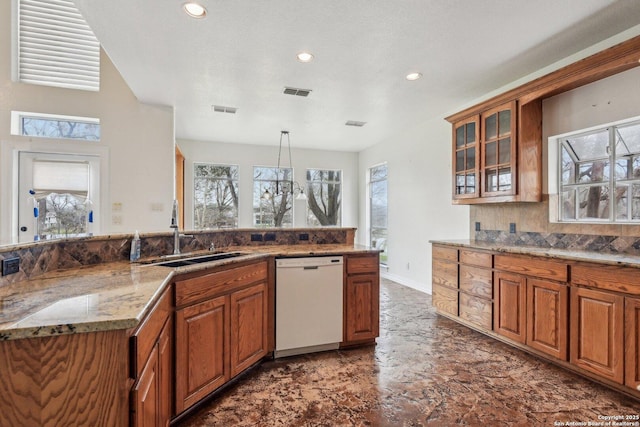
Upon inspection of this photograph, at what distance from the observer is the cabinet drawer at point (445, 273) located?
3498mm

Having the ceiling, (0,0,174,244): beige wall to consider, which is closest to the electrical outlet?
the ceiling

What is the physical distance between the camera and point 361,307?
2875 millimetres

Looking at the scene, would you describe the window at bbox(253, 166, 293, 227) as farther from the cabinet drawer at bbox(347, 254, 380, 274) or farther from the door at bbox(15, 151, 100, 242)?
the cabinet drawer at bbox(347, 254, 380, 274)

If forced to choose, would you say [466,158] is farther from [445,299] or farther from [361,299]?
[361,299]

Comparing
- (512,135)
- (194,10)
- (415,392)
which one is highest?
(194,10)

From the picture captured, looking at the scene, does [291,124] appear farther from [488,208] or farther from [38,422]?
[38,422]

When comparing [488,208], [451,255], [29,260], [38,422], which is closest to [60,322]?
[38,422]

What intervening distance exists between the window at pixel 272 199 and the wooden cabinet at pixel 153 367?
523 cm

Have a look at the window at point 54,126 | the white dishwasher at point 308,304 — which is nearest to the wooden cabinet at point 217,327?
the white dishwasher at point 308,304

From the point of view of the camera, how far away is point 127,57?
290 cm

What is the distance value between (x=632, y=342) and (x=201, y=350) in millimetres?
2723

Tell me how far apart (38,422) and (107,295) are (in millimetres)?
447

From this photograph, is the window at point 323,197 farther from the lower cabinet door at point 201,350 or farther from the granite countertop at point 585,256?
the lower cabinet door at point 201,350

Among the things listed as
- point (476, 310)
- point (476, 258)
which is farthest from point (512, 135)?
point (476, 310)
